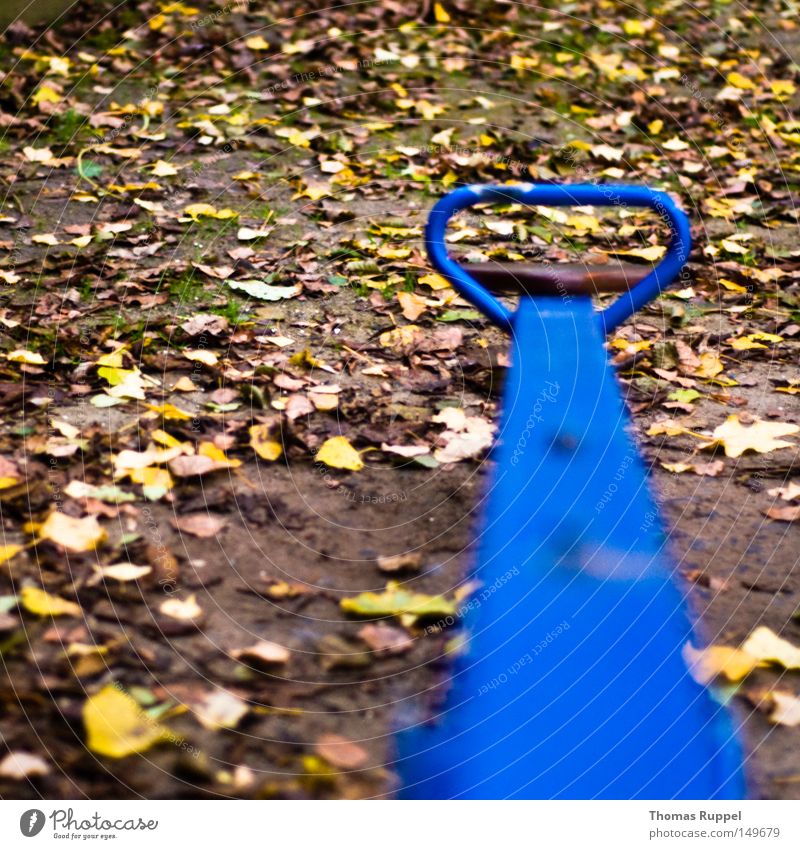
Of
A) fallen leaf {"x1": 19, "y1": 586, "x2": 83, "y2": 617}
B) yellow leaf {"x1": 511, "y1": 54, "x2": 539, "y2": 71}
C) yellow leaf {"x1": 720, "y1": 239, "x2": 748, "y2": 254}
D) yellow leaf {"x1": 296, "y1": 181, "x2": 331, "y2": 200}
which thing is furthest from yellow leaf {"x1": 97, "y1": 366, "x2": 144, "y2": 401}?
yellow leaf {"x1": 511, "y1": 54, "x2": 539, "y2": 71}

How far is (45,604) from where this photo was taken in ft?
4.93

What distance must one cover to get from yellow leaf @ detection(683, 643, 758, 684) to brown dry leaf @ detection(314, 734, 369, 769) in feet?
1.81

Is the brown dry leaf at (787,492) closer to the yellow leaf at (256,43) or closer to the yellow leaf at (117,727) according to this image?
the yellow leaf at (117,727)

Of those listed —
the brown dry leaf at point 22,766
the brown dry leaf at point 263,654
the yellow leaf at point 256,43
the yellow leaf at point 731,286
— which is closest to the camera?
the brown dry leaf at point 22,766

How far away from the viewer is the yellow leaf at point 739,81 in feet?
14.0

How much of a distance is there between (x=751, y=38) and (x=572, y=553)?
4400 millimetres

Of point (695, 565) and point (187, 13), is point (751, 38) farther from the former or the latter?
point (695, 565)

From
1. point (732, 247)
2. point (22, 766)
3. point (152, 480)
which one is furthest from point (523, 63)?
point (22, 766)

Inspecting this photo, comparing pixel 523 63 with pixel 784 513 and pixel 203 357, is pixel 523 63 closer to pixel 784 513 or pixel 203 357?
pixel 203 357

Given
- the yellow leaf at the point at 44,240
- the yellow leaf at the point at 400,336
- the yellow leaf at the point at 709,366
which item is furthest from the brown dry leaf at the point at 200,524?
the yellow leaf at the point at 44,240

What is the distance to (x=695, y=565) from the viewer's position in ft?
5.66

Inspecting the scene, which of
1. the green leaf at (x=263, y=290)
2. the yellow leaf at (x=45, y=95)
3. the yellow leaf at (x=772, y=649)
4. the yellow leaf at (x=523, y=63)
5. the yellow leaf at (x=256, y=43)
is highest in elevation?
the yellow leaf at (x=256, y=43)

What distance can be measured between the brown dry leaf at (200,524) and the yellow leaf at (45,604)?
10.9 inches

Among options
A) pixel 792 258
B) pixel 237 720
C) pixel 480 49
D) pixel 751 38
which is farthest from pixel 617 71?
pixel 237 720
